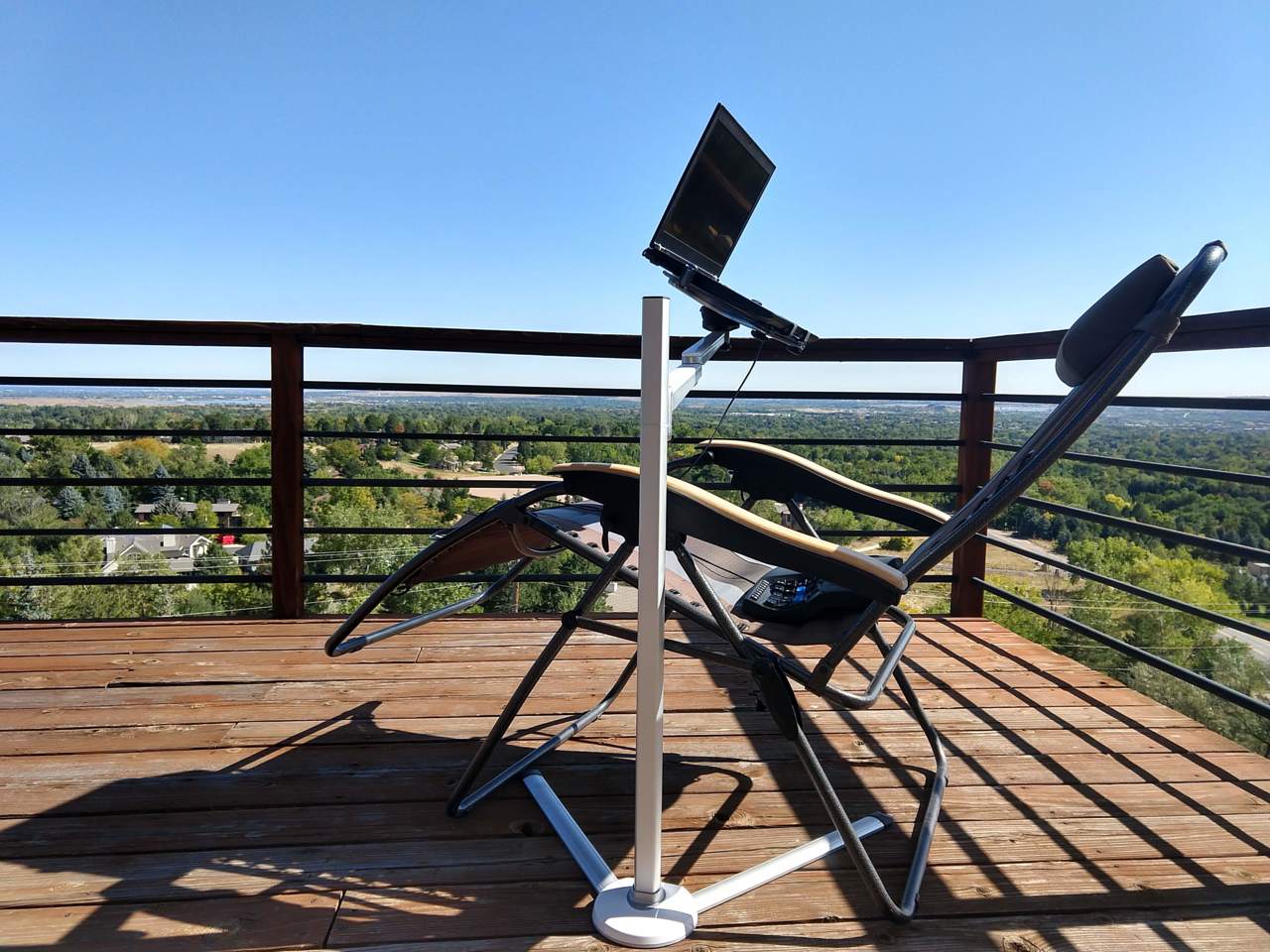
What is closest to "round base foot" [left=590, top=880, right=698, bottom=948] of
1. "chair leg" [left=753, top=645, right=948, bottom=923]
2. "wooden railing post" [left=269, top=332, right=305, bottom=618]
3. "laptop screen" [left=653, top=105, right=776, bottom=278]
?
"chair leg" [left=753, top=645, right=948, bottom=923]

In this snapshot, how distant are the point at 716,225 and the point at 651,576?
0.62 metres

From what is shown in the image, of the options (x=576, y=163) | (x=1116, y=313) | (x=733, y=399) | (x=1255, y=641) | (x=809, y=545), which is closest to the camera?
(x=809, y=545)

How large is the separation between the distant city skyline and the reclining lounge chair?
0.63 ft

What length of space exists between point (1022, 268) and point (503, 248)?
59.6ft

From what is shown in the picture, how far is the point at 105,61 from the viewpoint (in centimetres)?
1482

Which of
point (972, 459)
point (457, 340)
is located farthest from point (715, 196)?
point (972, 459)

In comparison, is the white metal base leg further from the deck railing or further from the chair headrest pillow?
the deck railing

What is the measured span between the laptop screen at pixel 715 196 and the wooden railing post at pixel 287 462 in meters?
2.07

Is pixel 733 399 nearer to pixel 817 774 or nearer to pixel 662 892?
pixel 817 774

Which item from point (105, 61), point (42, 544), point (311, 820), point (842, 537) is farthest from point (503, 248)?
point (311, 820)

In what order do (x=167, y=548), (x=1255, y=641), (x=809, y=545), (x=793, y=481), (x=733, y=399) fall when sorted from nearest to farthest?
(x=809, y=545), (x=733, y=399), (x=793, y=481), (x=1255, y=641), (x=167, y=548)

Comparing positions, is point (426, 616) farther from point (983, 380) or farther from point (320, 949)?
point (983, 380)

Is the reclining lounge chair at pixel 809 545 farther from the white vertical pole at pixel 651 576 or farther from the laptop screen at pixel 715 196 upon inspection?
the laptop screen at pixel 715 196

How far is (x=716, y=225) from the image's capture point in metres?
1.36
